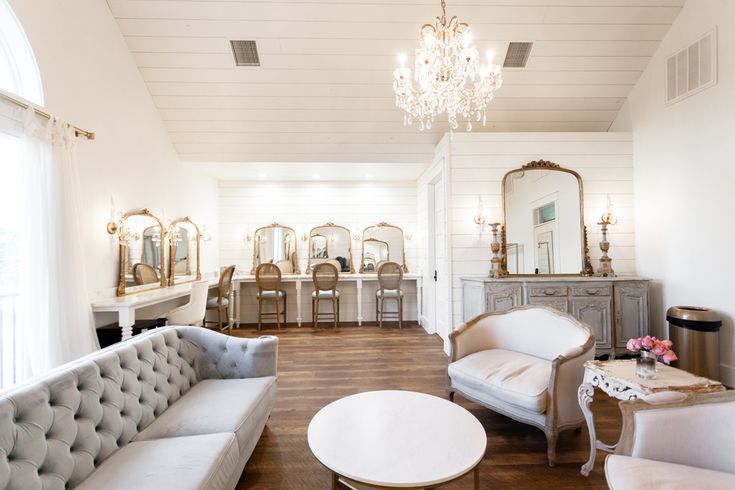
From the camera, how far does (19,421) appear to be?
1099mm

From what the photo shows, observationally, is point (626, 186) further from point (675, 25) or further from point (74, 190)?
point (74, 190)

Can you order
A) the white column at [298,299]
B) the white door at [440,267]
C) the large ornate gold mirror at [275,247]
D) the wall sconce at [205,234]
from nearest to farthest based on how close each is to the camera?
the white door at [440,267] → the wall sconce at [205,234] → the white column at [298,299] → the large ornate gold mirror at [275,247]

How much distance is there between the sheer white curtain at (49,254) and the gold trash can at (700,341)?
16.5 feet

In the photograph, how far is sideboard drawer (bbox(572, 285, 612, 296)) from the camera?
3.38 m

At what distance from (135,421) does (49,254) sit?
1.64m

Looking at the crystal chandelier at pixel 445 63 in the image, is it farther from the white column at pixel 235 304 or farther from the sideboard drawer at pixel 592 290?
the white column at pixel 235 304

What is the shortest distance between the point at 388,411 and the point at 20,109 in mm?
3055

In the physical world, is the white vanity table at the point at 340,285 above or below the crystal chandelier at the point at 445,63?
below

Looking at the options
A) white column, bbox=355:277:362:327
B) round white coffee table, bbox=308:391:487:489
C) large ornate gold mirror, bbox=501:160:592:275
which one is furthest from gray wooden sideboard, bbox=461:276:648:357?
white column, bbox=355:277:362:327

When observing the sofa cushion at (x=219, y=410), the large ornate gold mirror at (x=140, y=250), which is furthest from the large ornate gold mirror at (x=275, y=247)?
the sofa cushion at (x=219, y=410)

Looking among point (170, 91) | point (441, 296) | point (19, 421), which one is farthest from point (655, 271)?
point (170, 91)

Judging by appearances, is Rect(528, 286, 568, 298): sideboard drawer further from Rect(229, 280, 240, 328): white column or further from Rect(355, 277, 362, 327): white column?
Rect(229, 280, 240, 328): white column

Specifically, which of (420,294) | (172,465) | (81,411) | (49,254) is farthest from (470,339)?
(49,254)

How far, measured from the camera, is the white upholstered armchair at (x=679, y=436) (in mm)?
1232
